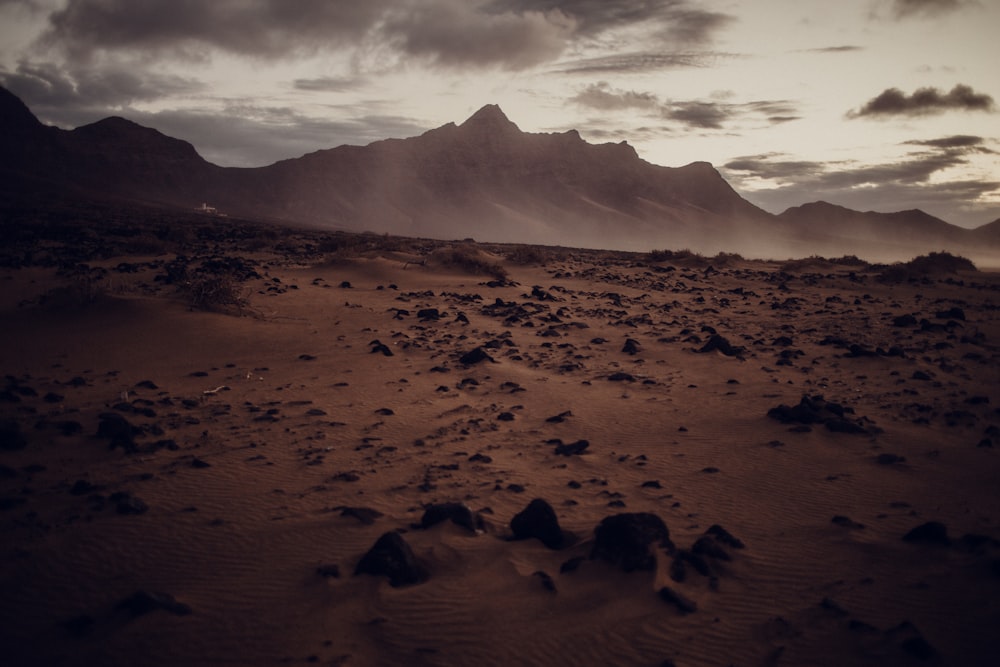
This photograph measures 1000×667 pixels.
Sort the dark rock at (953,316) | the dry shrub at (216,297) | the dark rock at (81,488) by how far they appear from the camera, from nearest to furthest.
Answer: the dark rock at (81,488), the dry shrub at (216,297), the dark rock at (953,316)

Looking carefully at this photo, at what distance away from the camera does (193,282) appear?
1260 cm

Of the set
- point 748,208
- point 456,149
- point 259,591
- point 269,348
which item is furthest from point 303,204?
point 259,591

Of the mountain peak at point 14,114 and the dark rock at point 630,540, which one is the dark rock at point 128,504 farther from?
the mountain peak at point 14,114

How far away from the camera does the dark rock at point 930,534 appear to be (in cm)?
433

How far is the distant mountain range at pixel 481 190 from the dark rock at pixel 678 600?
9289cm

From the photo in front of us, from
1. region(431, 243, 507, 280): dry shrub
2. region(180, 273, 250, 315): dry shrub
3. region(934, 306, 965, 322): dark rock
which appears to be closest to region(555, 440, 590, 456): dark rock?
region(180, 273, 250, 315): dry shrub

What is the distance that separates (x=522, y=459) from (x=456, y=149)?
422 ft

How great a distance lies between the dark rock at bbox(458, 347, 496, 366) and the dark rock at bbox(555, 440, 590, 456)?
3.17 meters

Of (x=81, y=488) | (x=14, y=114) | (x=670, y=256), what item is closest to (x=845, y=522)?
(x=81, y=488)

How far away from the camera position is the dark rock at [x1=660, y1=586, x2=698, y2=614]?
3.65 meters

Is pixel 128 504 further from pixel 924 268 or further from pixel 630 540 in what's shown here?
pixel 924 268

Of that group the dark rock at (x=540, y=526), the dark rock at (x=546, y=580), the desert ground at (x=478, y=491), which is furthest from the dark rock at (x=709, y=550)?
the dark rock at (x=546, y=580)

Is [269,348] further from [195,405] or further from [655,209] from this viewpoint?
[655,209]

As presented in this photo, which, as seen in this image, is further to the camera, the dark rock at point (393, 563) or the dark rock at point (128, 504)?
the dark rock at point (128, 504)
